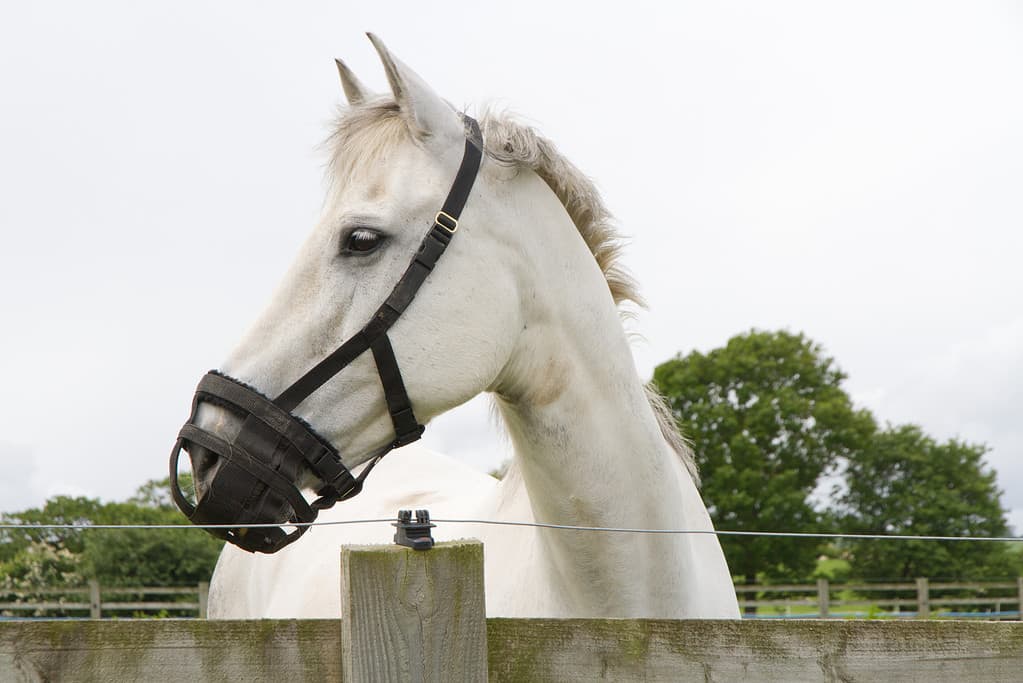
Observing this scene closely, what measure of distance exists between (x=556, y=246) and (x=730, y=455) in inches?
1072

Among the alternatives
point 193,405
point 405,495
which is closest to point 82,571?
point 405,495

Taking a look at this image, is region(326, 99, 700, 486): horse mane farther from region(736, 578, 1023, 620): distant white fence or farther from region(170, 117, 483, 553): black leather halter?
region(736, 578, 1023, 620): distant white fence

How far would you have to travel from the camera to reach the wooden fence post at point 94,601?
48.9 feet

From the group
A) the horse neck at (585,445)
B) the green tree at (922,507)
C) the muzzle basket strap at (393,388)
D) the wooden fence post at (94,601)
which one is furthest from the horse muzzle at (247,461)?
the green tree at (922,507)

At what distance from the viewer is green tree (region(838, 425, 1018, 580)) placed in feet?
90.2

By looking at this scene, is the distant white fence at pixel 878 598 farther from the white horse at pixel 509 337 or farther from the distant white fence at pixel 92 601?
the white horse at pixel 509 337

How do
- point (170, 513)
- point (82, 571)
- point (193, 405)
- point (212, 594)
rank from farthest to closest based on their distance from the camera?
1. point (170, 513)
2. point (82, 571)
3. point (212, 594)
4. point (193, 405)

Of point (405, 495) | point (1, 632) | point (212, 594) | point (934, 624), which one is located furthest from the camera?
point (212, 594)

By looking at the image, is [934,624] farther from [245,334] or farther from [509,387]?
[245,334]

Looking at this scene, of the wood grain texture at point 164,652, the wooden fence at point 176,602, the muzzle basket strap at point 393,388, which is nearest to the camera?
the wood grain texture at point 164,652

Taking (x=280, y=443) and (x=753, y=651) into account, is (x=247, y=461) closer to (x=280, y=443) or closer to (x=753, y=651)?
(x=280, y=443)

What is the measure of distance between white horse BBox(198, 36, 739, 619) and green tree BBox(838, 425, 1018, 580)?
1101 inches

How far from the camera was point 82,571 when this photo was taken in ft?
54.0

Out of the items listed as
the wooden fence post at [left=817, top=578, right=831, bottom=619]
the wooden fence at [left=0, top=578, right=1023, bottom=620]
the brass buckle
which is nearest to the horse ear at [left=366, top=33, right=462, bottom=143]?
the brass buckle
